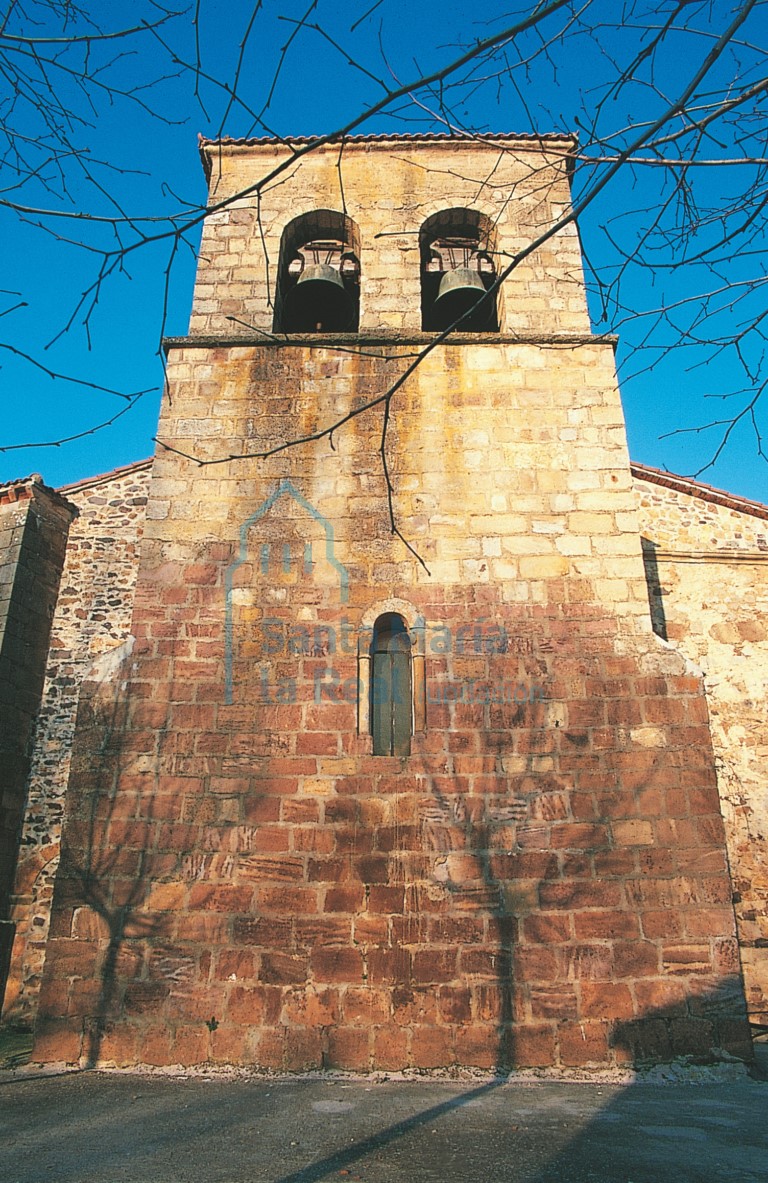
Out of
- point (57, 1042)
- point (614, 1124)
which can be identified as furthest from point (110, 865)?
point (614, 1124)

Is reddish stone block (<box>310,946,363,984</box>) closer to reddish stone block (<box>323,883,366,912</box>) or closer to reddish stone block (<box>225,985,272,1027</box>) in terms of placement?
reddish stone block (<box>323,883,366,912</box>)

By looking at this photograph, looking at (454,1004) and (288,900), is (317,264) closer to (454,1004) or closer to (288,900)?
(288,900)

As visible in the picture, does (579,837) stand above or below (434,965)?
above

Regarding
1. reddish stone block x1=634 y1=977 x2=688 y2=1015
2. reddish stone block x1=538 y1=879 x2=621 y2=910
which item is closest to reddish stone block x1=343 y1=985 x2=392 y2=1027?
reddish stone block x1=538 y1=879 x2=621 y2=910

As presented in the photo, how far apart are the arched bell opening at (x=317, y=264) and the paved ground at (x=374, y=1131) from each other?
6.07m

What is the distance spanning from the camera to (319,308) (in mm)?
7594

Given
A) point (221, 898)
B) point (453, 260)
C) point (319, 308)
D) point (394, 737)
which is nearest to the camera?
point (221, 898)

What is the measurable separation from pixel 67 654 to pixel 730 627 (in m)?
7.81

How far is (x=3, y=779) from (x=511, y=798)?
584cm

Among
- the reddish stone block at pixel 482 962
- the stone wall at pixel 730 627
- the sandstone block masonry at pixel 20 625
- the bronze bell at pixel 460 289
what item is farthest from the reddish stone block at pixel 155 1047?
the bronze bell at pixel 460 289

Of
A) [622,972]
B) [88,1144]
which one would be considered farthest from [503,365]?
[88,1144]

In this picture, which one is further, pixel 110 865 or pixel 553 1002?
pixel 110 865

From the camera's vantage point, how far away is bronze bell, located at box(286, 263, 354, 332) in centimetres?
737

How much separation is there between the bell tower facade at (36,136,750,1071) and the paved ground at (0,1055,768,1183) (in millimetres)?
360
